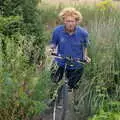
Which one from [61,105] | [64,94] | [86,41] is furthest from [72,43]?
[61,105]

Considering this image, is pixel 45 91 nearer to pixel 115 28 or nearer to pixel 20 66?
pixel 20 66

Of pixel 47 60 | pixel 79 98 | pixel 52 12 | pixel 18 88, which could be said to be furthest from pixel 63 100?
pixel 52 12

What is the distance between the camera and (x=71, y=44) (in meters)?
6.89

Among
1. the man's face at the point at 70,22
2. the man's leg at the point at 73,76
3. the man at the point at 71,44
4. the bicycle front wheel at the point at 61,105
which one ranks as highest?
the man's face at the point at 70,22

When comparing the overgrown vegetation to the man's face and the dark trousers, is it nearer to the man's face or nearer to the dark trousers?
the dark trousers

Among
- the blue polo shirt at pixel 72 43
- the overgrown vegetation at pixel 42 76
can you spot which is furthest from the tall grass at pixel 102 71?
the blue polo shirt at pixel 72 43

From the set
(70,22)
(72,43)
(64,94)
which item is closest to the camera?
(64,94)

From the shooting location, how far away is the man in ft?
22.4

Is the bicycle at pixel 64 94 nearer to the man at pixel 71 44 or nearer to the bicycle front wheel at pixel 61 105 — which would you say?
the bicycle front wheel at pixel 61 105

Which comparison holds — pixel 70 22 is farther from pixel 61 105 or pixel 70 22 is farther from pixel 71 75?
pixel 61 105

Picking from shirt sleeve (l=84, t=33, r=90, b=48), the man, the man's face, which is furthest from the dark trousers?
the man's face

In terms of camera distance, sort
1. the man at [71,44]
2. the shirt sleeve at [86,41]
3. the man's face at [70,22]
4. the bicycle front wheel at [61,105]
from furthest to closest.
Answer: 1. the shirt sleeve at [86,41]
2. the man at [71,44]
3. the man's face at [70,22]
4. the bicycle front wheel at [61,105]

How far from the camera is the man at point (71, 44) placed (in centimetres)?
683

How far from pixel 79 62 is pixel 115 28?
2.63 feet
